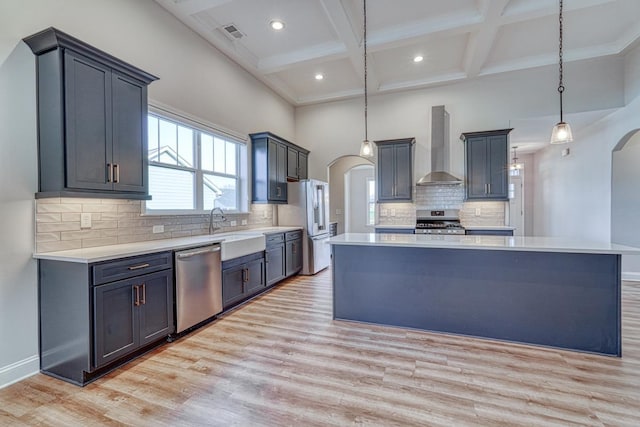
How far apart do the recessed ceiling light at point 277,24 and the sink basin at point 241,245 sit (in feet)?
9.24

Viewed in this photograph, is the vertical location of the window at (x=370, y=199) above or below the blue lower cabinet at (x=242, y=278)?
above

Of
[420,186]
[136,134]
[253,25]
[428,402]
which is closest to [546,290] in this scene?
[428,402]

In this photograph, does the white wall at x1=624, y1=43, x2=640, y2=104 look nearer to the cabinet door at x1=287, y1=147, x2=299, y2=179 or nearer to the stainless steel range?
the stainless steel range

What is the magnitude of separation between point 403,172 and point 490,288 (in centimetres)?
313

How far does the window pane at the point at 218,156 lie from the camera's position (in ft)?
14.4

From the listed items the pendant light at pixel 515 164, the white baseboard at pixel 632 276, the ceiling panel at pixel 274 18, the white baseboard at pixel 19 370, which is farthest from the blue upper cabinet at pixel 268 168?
the white baseboard at pixel 632 276

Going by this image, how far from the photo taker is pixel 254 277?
13.2 ft

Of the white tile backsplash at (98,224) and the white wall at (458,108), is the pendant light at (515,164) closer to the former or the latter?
the white wall at (458,108)

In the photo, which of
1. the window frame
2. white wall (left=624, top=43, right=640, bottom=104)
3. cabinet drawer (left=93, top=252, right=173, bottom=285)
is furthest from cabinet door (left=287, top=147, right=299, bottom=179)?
white wall (left=624, top=43, right=640, bottom=104)

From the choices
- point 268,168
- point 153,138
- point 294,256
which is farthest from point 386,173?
point 153,138

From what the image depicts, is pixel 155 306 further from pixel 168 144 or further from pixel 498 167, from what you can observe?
pixel 498 167

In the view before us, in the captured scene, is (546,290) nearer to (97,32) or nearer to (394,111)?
(394,111)

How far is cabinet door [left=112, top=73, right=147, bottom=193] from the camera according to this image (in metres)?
2.54

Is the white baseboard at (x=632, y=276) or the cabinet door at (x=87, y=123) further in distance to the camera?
the white baseboard at (x=632, y=276)
